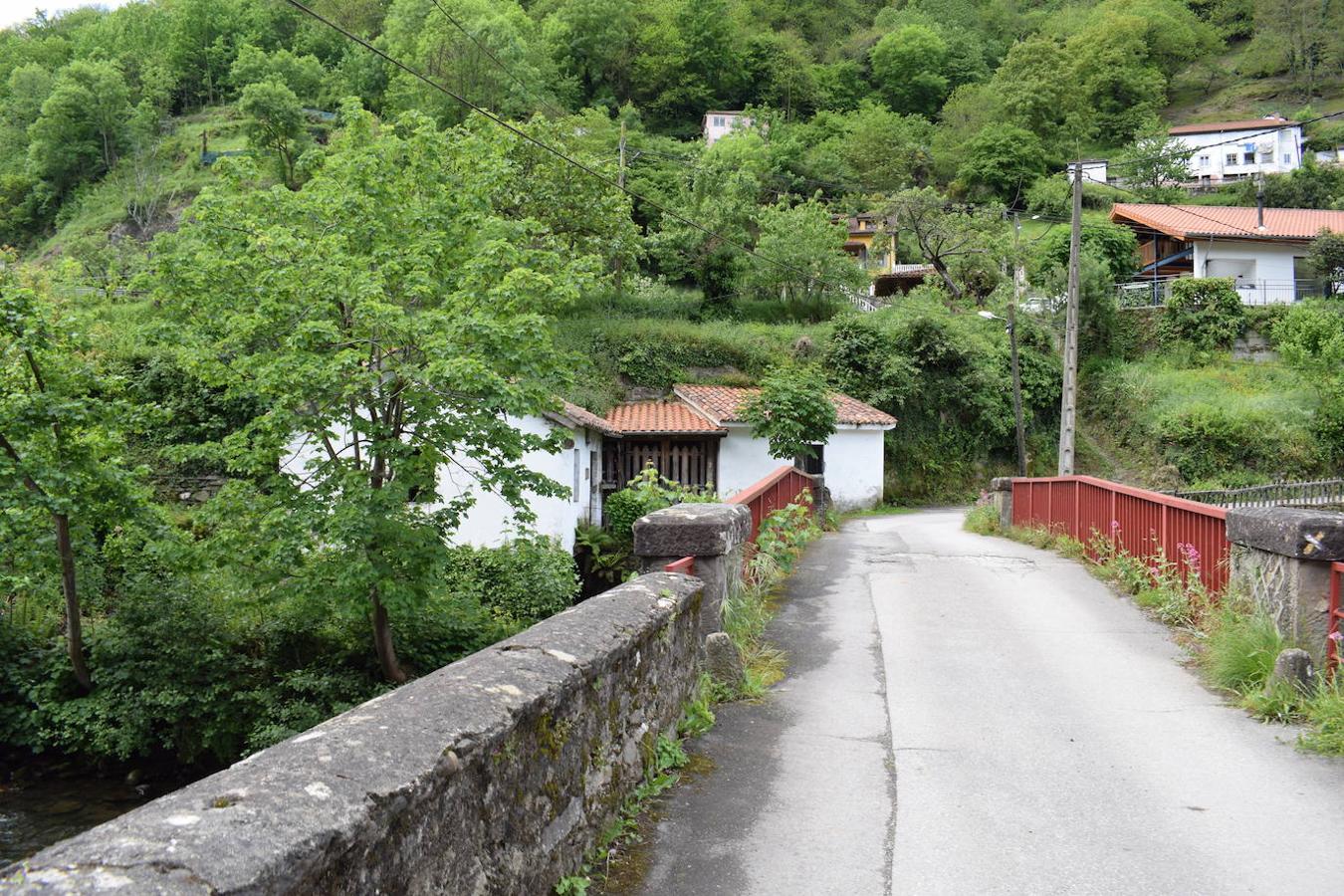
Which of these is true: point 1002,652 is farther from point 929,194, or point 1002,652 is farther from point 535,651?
point 929,194

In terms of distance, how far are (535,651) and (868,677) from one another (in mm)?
4358

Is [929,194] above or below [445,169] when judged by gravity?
above

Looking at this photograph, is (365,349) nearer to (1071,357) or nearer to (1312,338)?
(1071,357)

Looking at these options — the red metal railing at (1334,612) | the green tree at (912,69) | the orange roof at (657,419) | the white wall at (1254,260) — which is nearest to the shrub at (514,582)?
the orange roof at (657,419)

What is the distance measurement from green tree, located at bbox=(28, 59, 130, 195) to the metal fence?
80.5 metres

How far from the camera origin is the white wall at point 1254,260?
46.8 metres

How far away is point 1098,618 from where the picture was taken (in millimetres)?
10062

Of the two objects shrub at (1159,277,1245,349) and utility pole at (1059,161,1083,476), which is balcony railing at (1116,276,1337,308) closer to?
shrub at (1159,277,1245,349)

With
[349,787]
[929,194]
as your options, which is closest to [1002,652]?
[349,787]

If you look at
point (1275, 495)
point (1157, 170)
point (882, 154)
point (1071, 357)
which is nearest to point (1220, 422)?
point (1071, 357)

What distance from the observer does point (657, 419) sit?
30.6 m

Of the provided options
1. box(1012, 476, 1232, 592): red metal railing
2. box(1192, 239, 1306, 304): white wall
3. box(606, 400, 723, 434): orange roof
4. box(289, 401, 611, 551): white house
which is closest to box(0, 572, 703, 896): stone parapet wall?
box(1012, 476, 1232, 592): red metal railing

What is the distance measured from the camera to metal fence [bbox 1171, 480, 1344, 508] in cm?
2223

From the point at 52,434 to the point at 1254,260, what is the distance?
50.2m
